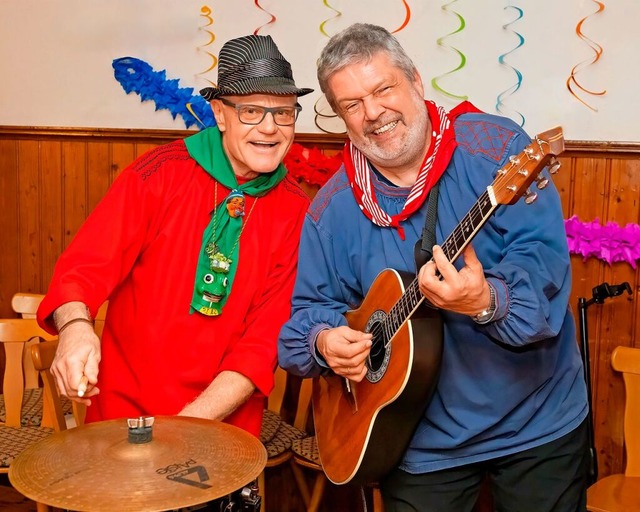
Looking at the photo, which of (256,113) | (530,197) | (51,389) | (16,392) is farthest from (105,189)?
(530,197)

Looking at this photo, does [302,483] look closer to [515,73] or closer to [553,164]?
[515,73]

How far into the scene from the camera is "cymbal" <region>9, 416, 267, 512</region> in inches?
51.1

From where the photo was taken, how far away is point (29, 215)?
3.54 meters

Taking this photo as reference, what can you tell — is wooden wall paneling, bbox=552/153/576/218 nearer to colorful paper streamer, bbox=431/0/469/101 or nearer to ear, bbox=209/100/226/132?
colorful paper streamer, bbox=431/0/469/101

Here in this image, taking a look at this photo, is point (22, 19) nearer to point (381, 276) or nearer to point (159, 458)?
point (381, 276)

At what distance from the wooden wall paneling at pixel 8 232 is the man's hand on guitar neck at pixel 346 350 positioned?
7.13 ft

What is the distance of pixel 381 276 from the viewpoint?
185 cm

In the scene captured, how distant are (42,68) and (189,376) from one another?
2.05m

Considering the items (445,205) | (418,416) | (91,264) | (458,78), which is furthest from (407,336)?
(458,78)

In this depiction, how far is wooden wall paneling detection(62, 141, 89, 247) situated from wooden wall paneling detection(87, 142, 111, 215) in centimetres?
2

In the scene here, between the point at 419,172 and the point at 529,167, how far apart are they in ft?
1.43

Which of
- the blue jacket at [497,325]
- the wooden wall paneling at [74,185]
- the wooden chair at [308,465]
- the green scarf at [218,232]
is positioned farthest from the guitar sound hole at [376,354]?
the wooden wall paneling at [74,185]

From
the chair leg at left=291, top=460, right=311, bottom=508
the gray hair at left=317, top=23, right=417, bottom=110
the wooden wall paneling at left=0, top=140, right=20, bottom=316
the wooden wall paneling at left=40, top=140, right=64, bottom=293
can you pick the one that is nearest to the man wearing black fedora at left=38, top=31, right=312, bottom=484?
the gray hair at left=317, top=23, right=417, bottom=110

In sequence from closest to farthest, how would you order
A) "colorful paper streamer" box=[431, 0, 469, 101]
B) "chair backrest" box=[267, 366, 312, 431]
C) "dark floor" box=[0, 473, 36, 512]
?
"colorful paper streamer" box=[431, 0, 469, 101], "chair backrest" box=[267, 366, 312, 431], "dark floor" box=[0, 473, 36, 512]
